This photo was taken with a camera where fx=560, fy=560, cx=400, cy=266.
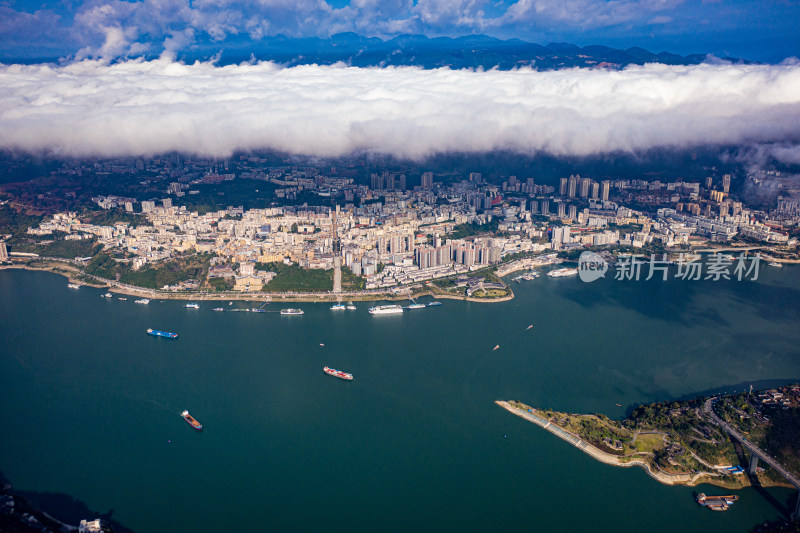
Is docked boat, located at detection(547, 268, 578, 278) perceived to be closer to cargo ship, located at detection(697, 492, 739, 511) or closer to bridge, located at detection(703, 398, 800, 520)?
bridge, located at detection(703, 398, 800, 520)

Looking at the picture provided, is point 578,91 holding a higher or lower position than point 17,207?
higher

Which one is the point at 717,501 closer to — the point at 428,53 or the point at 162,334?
the point at 162,334

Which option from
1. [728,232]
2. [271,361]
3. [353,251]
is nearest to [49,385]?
[271,361]

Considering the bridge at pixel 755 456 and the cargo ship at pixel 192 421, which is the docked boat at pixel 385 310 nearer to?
the cargo ship at pixel 192 421

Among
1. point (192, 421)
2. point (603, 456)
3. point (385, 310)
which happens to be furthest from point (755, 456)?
point (192, 421)

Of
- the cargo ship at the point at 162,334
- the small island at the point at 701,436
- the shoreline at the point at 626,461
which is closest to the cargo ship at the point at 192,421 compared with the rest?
the cargo ship at the point at 162,334

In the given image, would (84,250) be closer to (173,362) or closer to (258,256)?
(258,256)
